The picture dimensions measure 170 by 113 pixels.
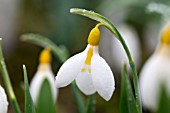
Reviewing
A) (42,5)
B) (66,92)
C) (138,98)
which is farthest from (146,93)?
(42,5)

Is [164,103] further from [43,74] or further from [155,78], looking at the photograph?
[43,74]

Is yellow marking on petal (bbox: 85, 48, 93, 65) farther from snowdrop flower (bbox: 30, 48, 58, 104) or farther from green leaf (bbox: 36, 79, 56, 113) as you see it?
snowdrop flower (bbox: 30, 48, 58, 104)

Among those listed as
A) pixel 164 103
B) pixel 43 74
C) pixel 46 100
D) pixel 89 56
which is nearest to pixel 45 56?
pixel 43 74

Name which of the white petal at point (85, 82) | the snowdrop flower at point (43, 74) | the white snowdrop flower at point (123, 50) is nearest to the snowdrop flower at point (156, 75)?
the snowdrop flower at point (43, 74)

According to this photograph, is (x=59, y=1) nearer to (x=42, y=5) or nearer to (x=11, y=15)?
(x=42, y=5)

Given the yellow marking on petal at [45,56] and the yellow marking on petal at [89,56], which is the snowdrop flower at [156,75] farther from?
the yellow marking on petal at [89,56]

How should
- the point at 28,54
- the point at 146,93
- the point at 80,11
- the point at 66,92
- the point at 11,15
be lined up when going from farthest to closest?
the point at 11,15, the point at 28,54, the point at 66,92, the point at 146,93, the point at 80,11
